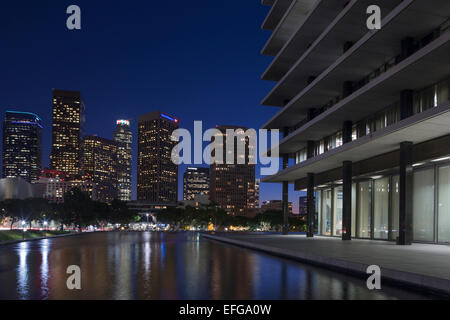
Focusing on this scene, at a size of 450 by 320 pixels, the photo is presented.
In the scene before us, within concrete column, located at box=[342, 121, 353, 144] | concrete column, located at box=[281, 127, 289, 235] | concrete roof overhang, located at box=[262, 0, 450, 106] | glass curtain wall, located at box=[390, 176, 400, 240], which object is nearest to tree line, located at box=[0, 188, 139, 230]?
concrete column, located at box=[281, 127, 289, 235]

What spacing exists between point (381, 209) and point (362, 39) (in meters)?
14.5

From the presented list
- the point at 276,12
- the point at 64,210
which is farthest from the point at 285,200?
the point at 64,210

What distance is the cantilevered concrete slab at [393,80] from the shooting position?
2153cm

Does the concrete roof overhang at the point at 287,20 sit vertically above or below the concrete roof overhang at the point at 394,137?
above

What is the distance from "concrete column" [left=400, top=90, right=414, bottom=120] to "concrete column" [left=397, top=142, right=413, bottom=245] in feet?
7.96

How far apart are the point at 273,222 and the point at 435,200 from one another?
91.3 meters

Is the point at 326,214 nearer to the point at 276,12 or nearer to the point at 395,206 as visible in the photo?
the point at 395,206

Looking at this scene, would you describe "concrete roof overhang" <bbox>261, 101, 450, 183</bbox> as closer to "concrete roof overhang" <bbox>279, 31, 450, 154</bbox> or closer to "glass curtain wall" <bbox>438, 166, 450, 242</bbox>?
"glass curtain wall" <bbox>438, 166, 450, 242</bbox>

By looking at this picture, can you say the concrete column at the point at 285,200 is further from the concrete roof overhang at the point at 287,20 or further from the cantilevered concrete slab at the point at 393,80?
the cantilevered concrete slab at the point at 393,80

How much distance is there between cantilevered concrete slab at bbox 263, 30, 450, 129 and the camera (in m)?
21.5

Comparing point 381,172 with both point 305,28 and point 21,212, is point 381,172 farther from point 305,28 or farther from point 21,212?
point 21,212

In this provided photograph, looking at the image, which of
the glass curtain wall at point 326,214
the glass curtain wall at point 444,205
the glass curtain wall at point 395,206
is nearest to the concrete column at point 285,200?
the glass curtain wall at point 326,214

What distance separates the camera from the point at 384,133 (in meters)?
23.9

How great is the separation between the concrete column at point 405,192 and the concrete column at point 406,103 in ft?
7.96
